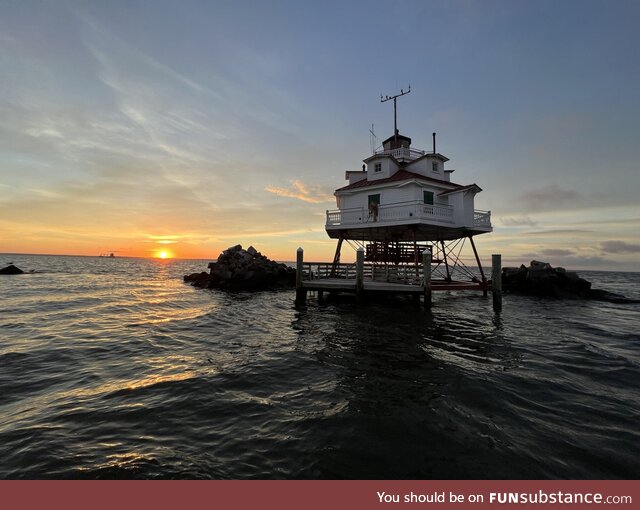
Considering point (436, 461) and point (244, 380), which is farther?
point (244, 380)

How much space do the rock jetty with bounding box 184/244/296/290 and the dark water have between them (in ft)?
72.6

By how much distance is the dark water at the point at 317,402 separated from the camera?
16.8ft

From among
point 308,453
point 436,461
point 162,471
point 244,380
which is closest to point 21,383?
point 244,380

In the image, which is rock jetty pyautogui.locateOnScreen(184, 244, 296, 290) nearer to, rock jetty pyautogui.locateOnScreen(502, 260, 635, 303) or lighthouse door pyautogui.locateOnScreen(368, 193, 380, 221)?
lighthouse door pyautogui.locateOnScreen(368, 193, 380, 221)

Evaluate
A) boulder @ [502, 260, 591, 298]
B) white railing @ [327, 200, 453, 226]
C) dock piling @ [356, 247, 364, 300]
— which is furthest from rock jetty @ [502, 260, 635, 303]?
dock piling @ [356, 247, 364, 300]

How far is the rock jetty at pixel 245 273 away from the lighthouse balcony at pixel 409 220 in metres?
15.3

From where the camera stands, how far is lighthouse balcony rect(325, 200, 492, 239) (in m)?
21.8

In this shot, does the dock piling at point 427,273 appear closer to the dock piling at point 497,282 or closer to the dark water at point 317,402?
the dark water at point 317,402

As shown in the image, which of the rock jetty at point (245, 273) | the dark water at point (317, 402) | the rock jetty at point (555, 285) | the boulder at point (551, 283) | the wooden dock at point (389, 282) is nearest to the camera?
the dark water at point (317, 402)

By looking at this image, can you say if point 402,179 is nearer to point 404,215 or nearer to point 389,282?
point 404,215

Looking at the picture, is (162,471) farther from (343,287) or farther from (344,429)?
(343,287)

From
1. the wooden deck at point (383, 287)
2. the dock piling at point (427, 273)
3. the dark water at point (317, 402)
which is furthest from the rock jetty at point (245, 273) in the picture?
the dock piling at point (427, 273)
